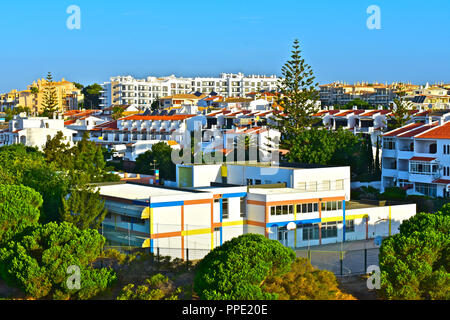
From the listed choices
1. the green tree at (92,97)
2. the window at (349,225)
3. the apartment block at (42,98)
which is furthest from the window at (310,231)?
the green tree at (92,97)

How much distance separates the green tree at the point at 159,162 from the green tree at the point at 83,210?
76.7 ft

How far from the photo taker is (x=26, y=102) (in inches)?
4808

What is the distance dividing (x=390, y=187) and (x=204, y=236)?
18.8 meters

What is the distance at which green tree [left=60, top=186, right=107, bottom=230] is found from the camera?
25.6m

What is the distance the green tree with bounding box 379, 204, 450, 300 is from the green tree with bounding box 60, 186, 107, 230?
9772 millimetres

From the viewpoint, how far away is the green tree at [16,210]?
79.4 feet

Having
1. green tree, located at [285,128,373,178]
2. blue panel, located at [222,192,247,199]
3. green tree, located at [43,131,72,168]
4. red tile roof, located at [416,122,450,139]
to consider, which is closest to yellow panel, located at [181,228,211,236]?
blue panel, located at [222,192,247,199]

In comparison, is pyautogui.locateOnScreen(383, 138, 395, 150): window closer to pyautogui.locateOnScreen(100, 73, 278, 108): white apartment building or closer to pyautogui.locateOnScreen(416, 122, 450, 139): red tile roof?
pyautogui.locateOnScreen(416, 122, 450, 139): red tile roof

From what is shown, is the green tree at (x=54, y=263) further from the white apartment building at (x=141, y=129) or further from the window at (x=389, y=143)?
the white apartment building at (x=141, y=129)

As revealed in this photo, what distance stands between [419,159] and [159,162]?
1820 cm

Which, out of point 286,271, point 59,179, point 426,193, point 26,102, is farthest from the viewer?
point 26,102

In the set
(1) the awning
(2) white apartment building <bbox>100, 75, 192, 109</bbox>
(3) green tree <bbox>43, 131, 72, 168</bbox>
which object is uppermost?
(2) white apartment building <bbox>100, 75, 192, 109</bbox>
